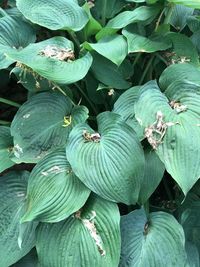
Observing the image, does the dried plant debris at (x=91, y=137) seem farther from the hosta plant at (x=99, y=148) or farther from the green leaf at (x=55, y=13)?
the green leaf at (x=55, y=13)

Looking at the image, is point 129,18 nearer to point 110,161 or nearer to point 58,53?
point 58,53

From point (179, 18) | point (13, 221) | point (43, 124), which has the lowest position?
point (13, 221)

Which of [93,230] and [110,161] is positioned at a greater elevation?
[110,161]

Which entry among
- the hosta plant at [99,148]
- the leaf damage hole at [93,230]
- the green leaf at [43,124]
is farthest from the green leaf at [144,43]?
the leaf damage hole at [93,230]

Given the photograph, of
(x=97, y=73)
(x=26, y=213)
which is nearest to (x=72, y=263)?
(x=26, y=213)

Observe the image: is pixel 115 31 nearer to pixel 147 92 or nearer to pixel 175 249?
pixel 147 92

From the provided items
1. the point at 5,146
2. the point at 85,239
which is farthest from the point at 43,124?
the point at 85,239
